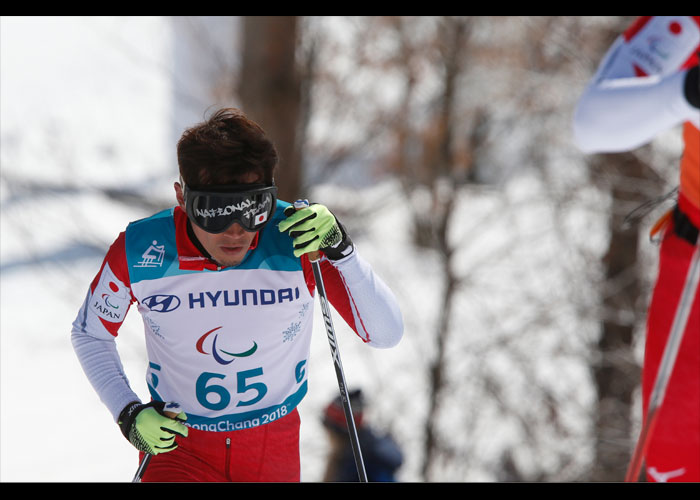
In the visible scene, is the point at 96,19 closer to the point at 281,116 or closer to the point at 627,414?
the point at 281,116

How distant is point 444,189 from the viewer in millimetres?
8578

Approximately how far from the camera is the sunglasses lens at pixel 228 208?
1570mm

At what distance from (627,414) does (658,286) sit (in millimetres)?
5698

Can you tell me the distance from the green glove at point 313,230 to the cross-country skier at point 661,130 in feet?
2.47

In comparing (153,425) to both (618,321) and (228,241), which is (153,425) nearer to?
(228,241)

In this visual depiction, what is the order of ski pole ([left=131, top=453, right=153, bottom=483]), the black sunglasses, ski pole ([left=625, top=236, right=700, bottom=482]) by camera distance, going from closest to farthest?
the black sunglasses → ski pole ([left=131, top=453, right=153, bottom=483]) → ski pole ([left=625, top=236, right=700, bottom=482])

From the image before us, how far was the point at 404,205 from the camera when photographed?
29.6ft

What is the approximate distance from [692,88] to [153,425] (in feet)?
4.80

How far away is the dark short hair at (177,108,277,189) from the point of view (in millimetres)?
1573

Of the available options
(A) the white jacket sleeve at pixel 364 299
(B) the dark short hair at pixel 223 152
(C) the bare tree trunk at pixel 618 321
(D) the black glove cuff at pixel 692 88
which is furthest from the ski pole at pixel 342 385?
(C) the bare tree trunk at pixel 618 321

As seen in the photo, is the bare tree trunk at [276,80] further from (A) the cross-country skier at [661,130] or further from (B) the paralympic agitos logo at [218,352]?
(B) the paralympic agitos logo at [218,352]

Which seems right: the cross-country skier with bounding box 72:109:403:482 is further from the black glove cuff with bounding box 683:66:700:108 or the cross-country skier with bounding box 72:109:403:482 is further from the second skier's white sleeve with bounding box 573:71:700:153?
the black glove cuff with bounding box 683:66:700:108

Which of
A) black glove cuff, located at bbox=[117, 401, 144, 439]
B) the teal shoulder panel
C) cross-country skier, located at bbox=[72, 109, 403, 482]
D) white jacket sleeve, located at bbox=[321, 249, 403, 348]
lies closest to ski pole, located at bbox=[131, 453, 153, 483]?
cross-country skier, located at bbox=[72, 109, 403, 482]
